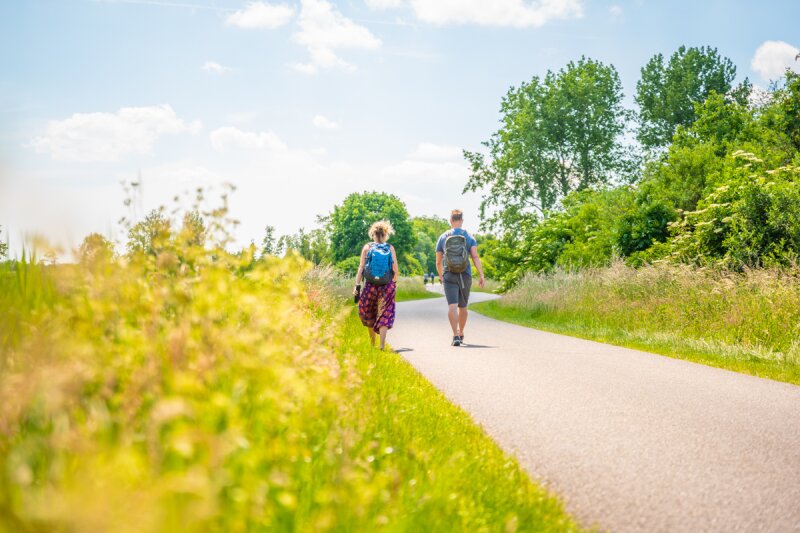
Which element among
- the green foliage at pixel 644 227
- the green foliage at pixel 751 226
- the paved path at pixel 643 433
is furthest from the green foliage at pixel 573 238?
the paved path at pixel 643 433

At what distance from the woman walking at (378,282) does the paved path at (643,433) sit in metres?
0.89

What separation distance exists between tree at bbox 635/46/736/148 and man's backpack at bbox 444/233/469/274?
4352 centimetres

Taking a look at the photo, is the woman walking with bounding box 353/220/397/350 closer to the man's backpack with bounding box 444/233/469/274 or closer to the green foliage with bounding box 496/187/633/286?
the man's backpack with bounding box 444/233/469/274

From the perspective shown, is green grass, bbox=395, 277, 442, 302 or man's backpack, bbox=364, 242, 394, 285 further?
green grass, bbox=395, 277, 442, 302

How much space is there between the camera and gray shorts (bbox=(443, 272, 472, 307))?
13125 millimetres

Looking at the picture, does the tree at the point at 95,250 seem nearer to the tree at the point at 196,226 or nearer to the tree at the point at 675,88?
the tree at the point at 196,226

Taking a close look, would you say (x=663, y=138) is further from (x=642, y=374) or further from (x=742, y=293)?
(x=642, y=374)

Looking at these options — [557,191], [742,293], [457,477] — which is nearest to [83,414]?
[457,477]

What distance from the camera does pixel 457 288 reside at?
13273mm

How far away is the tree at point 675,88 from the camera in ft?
170

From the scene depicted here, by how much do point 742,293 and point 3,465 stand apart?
13.6m

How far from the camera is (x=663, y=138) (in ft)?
173

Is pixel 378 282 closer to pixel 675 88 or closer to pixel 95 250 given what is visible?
pixel 95 250

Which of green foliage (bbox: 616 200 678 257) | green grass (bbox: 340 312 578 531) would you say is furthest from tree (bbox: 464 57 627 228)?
green grass (bbox: 340 312 578 531)
